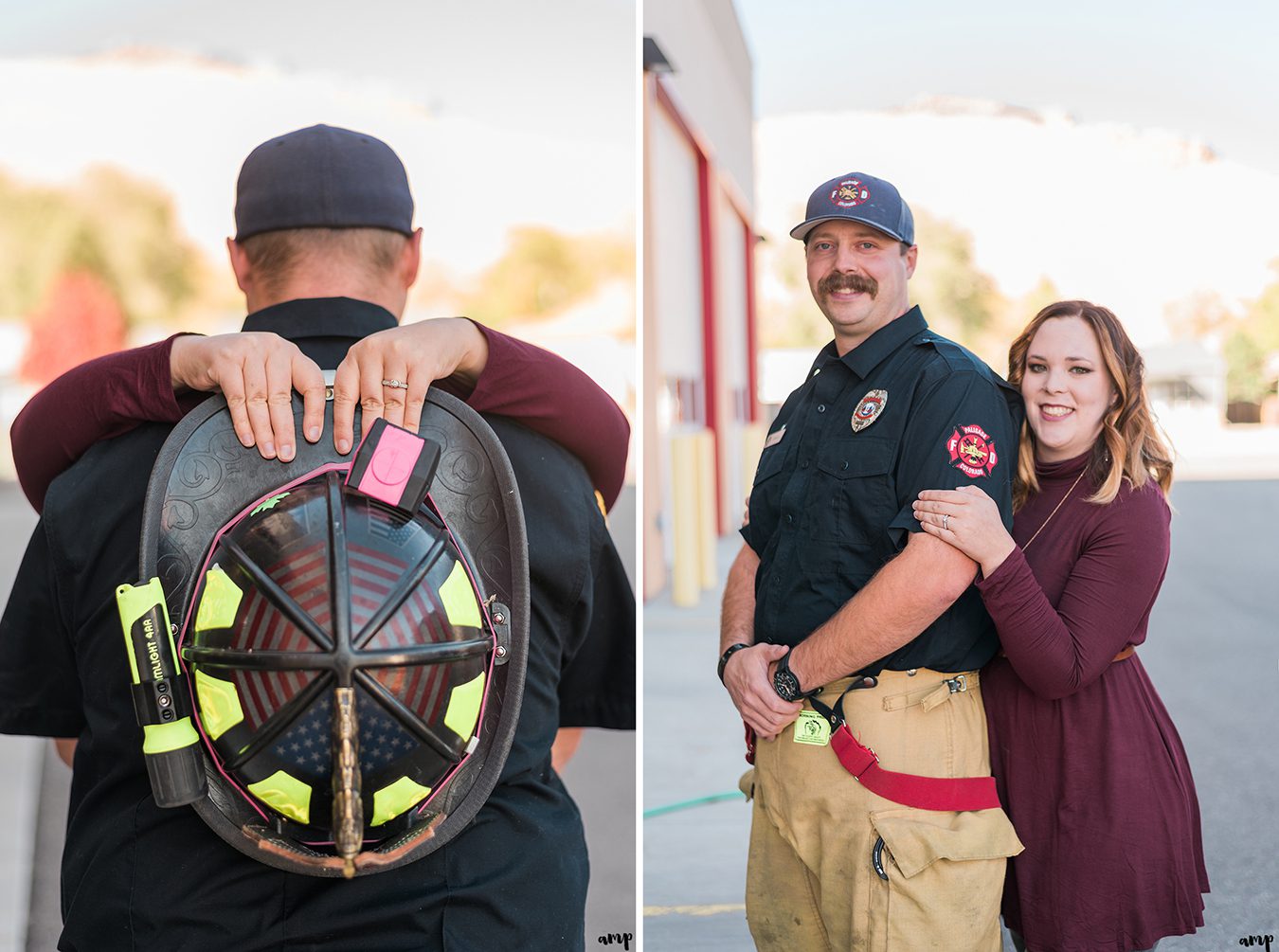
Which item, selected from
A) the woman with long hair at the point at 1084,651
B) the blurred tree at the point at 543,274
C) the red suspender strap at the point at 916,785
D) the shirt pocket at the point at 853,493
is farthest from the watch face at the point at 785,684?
the blurred tree at the point at 543,274

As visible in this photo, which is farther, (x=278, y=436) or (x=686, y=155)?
(x=686, y=155)

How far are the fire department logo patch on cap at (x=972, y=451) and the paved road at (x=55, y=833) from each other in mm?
2306

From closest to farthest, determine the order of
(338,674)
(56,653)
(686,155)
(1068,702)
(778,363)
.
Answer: (338,674) < (56,653) < (1068,702) < (686,155) < (778,363)

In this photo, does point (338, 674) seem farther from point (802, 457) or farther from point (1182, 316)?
point (1182, 316)

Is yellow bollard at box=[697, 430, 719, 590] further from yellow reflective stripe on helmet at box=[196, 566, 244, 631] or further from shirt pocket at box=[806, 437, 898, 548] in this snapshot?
yellow reflective stripe on helmet at box=[196, 566, 244, 631]

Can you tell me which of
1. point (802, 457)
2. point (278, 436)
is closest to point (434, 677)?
point (278, 436)

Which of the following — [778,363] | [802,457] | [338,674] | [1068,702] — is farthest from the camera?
[778,363]

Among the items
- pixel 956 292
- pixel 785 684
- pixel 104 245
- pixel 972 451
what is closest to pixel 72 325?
pixel 104 245

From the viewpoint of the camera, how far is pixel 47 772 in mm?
3795

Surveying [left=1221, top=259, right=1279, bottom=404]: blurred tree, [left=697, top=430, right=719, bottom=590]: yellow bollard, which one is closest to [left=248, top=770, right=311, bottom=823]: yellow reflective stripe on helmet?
[left=697, top=430, right=719, bottom=590]: yellow bollard

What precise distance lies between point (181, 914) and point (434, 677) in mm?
462

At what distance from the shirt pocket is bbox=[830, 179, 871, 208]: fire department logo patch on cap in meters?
0.46

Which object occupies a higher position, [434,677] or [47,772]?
[434,677]

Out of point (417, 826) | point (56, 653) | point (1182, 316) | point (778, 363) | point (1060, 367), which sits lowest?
point (417, 826)
